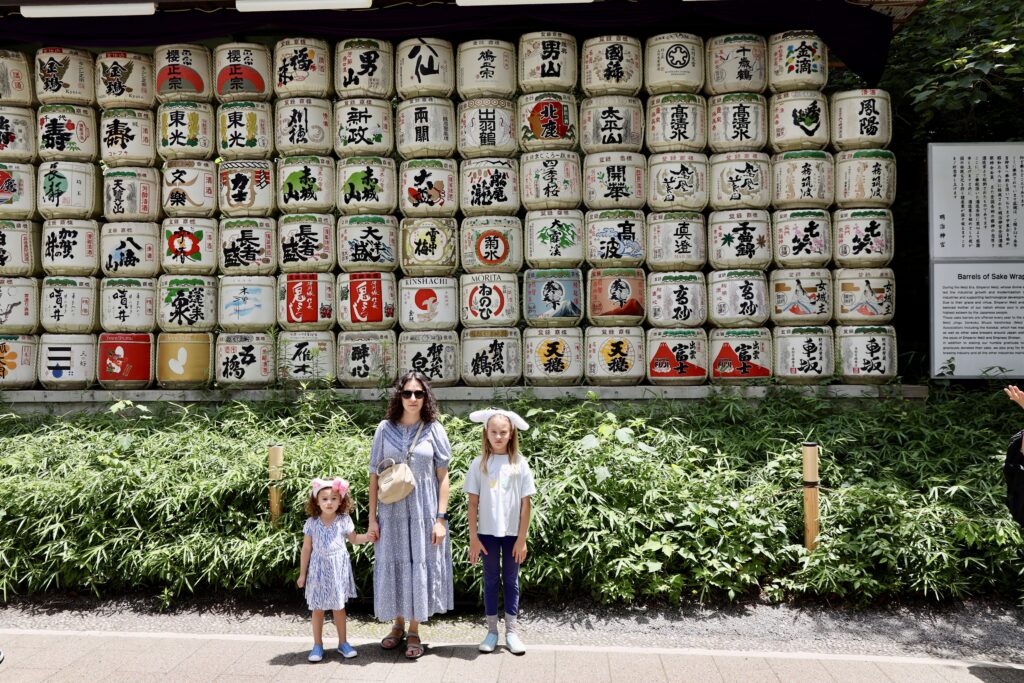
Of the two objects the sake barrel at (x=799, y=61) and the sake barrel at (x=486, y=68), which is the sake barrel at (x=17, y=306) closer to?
the sake barrel at (x=486, y=68)

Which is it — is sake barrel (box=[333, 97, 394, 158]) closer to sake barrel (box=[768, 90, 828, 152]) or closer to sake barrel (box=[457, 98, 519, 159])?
sake barrel (box=[457, 98, 519, 159])

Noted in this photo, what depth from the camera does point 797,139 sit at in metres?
7.18

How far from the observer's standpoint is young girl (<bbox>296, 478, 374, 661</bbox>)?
4.15 meters

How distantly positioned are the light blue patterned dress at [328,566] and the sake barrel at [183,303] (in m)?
4.04

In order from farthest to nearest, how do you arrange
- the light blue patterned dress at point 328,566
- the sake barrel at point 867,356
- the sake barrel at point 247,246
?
1. the sake barrel at point 247,246
2. the sake barrel at point 867,356
3. the light blue patterned dress at point 328,566

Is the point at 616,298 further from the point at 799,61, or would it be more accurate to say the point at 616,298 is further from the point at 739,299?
the point at 799,61

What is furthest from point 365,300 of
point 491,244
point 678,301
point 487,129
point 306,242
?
point 678,301

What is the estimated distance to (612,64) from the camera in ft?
23.9

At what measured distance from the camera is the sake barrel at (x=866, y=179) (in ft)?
23.2

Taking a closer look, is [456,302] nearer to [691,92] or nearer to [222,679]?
[691,92]

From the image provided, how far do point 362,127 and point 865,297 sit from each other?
16.8 ft

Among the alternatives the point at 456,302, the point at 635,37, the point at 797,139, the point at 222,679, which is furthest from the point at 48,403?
the point at 797,139

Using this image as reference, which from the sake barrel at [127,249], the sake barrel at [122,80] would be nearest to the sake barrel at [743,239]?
the sake barrel at [127,249]

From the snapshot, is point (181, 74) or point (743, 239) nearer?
point (743, 239)
